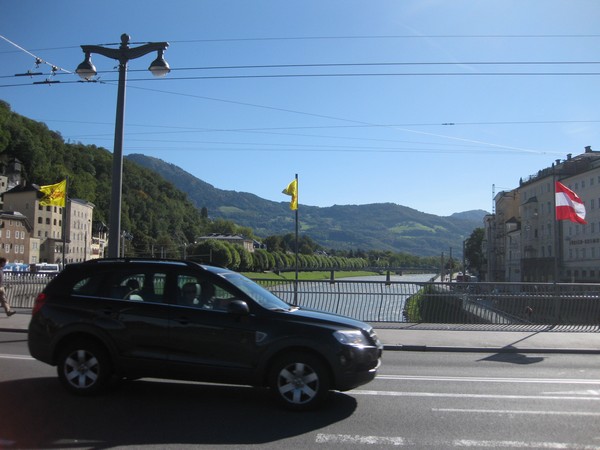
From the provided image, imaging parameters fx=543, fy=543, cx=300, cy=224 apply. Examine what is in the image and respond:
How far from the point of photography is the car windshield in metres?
7.18

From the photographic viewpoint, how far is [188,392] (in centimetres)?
764

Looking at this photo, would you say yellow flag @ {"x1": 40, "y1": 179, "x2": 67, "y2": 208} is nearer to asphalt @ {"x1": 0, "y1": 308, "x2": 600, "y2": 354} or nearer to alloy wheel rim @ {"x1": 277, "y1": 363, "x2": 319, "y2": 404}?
asphalt @ {"x1": 0, "y1": 308, "x2": 600, "y2": 354}

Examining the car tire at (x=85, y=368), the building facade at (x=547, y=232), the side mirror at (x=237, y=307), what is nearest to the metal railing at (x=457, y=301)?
the car tire at (x=85, y=368)

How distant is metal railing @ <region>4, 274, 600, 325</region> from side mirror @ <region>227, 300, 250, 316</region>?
10687mm

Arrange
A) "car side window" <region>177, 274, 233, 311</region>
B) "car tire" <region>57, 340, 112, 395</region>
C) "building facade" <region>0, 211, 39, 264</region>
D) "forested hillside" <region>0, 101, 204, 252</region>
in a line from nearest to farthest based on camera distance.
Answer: "car side window" <region>177, 274, 233, 311</region> → "car tire" <region>57, 340, 112, 395</region> → "building facade" <region>0, 211, 39, 264</region> → "forested hillside" <region>0, 101, 204, 252</region>

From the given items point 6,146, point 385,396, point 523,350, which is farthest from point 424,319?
point 6,146

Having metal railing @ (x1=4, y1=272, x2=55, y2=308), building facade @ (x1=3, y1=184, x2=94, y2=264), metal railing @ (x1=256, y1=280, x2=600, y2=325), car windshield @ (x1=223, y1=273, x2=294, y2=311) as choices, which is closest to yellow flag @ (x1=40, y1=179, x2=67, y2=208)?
metal railing @ (x1=4, y1=272, x2=55, y2=308)

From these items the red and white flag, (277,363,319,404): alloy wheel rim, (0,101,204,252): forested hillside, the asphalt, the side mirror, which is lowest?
the asphalt

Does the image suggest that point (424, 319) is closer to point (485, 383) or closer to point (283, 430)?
point (485, 383)

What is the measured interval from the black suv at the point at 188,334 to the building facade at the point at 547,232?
56.1 metres

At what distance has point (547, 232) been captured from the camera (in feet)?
273

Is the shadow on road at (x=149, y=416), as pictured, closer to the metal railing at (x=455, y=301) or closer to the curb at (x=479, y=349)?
the curb at (x=479, y=349)

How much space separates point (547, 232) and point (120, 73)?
81.4 m

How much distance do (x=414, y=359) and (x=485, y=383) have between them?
8.61ft
